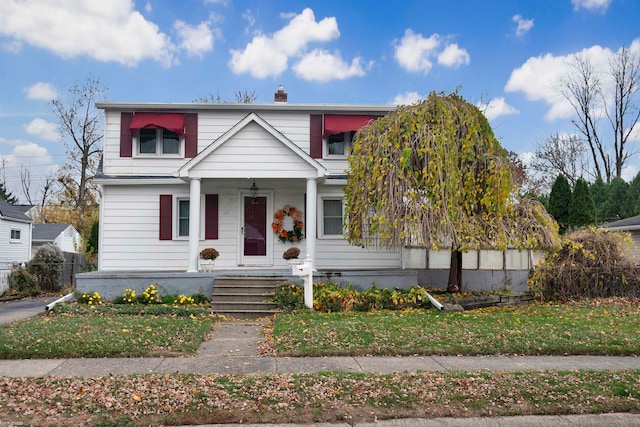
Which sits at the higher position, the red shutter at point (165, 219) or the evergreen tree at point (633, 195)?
the evergreen tree at point (633, 195)

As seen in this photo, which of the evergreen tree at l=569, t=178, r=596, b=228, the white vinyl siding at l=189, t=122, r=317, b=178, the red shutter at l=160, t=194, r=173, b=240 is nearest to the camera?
the white vinyl siding at l=189, t=122, r=317, b=178

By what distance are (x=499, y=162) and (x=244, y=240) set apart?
749cm

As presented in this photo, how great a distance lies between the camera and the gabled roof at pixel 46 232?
32438 mm

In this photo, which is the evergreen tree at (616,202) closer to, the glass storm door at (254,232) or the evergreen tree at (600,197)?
the evergreen tree at (600,197)

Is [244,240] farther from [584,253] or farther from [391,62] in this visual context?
[584,253]

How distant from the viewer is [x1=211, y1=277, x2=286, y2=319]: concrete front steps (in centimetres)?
1218

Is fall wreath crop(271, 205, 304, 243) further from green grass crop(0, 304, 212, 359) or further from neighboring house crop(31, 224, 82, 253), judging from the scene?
neighboring house crop(31, 224, 82, 253)

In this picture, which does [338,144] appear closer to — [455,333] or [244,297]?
[244,297]

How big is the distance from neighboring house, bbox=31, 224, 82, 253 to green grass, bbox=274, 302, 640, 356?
2624 centimetres

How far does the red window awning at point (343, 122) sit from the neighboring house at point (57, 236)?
72.9 feet

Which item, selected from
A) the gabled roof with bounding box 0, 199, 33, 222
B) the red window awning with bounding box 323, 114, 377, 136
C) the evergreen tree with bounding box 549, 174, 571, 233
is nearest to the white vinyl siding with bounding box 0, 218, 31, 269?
the gabled roof with bounding box 0, 199, 33, 222

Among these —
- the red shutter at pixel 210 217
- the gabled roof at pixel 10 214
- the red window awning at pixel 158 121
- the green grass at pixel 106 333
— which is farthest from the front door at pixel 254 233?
the gabled roof at pixel 10 214

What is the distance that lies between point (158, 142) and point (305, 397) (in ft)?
39.4

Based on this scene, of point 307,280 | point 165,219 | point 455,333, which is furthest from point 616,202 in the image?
point 165,219
